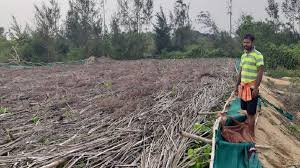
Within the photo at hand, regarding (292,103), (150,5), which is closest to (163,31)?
(150,5)

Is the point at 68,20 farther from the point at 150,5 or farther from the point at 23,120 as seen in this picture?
the point at 23,120

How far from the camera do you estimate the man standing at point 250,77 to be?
6727 mm

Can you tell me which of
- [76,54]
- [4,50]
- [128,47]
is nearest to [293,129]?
[4,50]

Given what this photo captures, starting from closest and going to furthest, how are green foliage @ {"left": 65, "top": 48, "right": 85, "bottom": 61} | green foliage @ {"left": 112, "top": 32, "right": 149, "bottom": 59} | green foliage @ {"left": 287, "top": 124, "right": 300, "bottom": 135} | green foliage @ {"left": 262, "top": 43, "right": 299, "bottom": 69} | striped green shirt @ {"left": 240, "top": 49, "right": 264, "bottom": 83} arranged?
striped green shirt @ {"left": 240, "top": 49, "right": 264, "bottom": 83}
green foliage @ {"left": 287, "top": 124, "right": 300, "bottom": 135}
green foliage @ {"left": 262, "top": 43, "right": 299, "bottom": 69}
green foliage @ {"left": 65, "top": 48, "right": 85, "bottom": 61}
green foliage @ {"left": 112, "top": 32, "right": 149, "bottom": 59}

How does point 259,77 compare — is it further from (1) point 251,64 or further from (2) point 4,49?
(2) point 4,49

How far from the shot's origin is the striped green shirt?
6848 mm

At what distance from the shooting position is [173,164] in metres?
4.54

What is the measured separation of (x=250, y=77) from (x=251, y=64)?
21cm

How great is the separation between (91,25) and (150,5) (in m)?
7.75

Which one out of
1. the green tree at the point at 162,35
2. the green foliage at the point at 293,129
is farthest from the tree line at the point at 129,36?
the green foliage at the point at 293,129

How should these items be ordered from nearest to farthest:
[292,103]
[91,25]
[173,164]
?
[173,164] → [292,103] → [91,25]

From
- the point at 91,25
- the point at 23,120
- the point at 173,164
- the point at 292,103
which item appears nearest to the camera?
the point at 173,164

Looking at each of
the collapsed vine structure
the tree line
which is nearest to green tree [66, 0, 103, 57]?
the tree line

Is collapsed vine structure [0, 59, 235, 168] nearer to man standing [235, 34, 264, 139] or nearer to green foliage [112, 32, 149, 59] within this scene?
man standing [235, 34, 264, 139]
